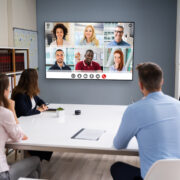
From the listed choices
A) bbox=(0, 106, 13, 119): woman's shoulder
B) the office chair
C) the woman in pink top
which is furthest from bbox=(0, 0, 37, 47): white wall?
the office chair

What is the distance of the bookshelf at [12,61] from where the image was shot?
418cm

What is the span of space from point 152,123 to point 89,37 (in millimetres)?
4054

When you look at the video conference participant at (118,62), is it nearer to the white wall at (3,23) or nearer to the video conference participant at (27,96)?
the white wall at (3,23)

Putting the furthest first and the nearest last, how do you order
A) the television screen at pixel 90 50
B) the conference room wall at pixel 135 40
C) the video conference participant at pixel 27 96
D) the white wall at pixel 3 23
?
the television screen at pixel 90 50 → the conference room wall at pixel 135 40 → the white wall at pixel 3 23 → the video conference participant at pixel 27 96

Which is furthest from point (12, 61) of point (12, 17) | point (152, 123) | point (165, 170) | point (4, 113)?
point (165, 170)

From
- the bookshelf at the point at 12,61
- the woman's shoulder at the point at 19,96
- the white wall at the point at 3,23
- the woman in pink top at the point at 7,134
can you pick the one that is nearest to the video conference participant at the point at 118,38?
the bookshelf at the point at 12,61

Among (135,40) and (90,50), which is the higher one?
(135,40)

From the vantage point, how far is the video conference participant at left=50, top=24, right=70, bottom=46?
5715 mm

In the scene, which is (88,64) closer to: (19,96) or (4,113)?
(19,96)

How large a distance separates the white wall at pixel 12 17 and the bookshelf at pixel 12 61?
0.99ft

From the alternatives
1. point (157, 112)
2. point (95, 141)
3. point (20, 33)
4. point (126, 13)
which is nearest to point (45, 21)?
point (20, 33)

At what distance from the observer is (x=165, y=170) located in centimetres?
168

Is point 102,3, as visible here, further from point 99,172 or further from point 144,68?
point 144,68

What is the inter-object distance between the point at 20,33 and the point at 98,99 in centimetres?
202
